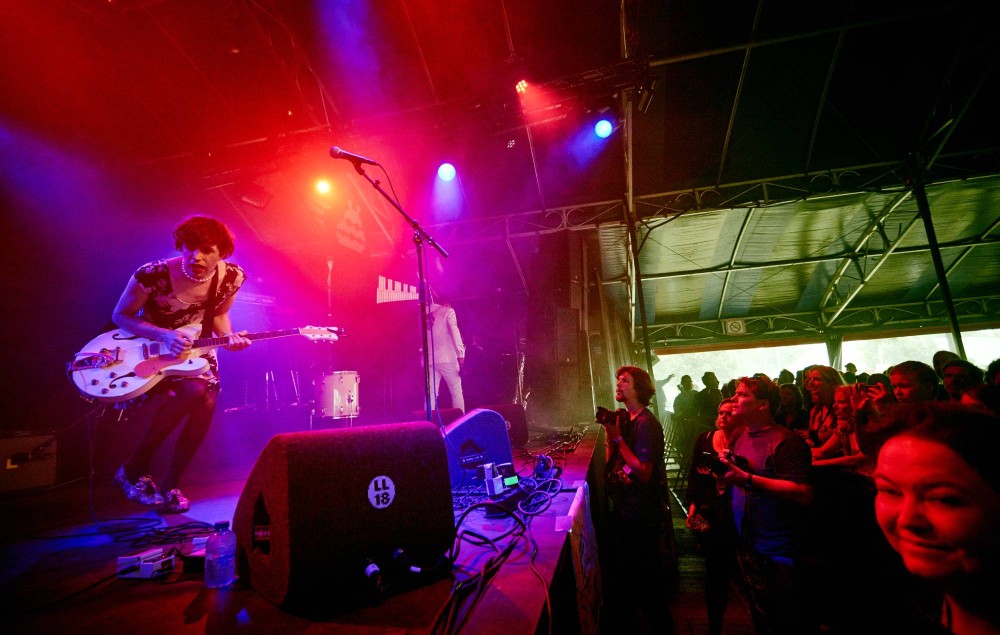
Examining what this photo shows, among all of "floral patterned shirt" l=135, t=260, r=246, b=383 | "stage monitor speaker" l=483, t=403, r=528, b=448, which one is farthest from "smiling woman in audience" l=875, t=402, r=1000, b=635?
"floral patterned shirt" l=135, t=260, r=246, b=383

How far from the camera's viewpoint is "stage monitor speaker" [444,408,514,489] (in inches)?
118

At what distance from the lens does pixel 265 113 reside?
655 cm

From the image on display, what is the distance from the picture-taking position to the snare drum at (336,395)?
5980 mm

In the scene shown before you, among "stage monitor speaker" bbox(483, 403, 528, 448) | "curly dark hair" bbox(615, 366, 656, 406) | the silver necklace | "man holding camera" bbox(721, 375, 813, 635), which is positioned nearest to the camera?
"man holding camera" bbox(721, 375, 813, 635)

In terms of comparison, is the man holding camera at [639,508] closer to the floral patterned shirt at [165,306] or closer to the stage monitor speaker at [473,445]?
the stage monitor speaker at [473,445]

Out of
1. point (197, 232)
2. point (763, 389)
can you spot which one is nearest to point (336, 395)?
point (197, 232)

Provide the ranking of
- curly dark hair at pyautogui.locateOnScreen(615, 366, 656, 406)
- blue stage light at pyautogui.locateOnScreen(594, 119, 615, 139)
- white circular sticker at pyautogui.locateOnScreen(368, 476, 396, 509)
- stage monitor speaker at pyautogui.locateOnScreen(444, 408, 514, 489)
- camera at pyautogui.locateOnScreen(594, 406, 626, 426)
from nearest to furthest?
1. white circular sticker at pyautogui.locateOnScreen(368, 476, 396, 509)
2. stage monitor speaker at pyautogui.locateOnScreen(444, 408, 514, 489)
3. camera at pyautogui.locateOnScreen(594, 406, 626, 426)
4. curly dark hair at pyautogui.locateOnScreen(615, 366, 656, 406)
5. blue stage light at pyautogui.locateOnScreen(594, 119, 615, 139)

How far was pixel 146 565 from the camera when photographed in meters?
1.70

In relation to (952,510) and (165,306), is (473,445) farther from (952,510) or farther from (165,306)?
(165,306)

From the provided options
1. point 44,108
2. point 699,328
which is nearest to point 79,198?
→ point 44,108

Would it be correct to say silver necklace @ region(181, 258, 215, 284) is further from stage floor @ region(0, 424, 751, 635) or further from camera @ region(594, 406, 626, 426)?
camera @ region(594, 406, 626, 426)

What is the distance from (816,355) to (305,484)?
18741 millimetres

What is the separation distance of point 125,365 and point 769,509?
4.94 metres

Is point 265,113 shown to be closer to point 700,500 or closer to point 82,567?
point 82,567
